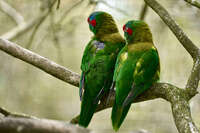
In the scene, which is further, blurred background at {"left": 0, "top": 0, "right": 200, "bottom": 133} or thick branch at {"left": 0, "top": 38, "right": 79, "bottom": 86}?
blurred background at {"left": 0, "top": 0, "right": 200, "bottom": 133}

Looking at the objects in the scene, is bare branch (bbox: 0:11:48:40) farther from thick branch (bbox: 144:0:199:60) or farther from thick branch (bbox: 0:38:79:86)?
thick branch (bbox: 144:0:199:60)

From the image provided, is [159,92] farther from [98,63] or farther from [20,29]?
[20,29]

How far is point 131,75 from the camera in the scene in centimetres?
299

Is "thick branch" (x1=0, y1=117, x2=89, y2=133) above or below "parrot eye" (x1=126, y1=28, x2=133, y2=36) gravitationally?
above

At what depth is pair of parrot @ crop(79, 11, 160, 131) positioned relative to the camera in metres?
2.95

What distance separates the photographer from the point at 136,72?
118 inches

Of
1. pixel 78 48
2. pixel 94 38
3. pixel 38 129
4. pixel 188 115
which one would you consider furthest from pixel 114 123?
pixel 78 48

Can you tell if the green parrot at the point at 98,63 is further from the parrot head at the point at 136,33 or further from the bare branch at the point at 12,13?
the bare branch at the point at 12,13

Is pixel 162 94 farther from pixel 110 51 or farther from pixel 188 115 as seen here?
pixel 110 51

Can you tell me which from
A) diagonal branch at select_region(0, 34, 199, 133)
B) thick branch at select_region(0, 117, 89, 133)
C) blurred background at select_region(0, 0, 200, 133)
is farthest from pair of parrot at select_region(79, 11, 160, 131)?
thick branch at select_region(0, 117, 89, 133)

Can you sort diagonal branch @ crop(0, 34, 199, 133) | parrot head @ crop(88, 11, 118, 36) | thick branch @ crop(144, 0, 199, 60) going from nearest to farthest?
1. diagonal branch @ crop(0, 34, 199, 133)
2. thick branch @ crop(144, 0, 199, 60)
3. parrot head @ crop(88, 11, 118, 36)

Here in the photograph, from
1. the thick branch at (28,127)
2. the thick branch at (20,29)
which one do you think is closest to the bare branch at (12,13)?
the thick branch at (20,29)

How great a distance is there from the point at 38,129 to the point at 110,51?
214 cm

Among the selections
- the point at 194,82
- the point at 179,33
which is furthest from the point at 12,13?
the point at 194,82
